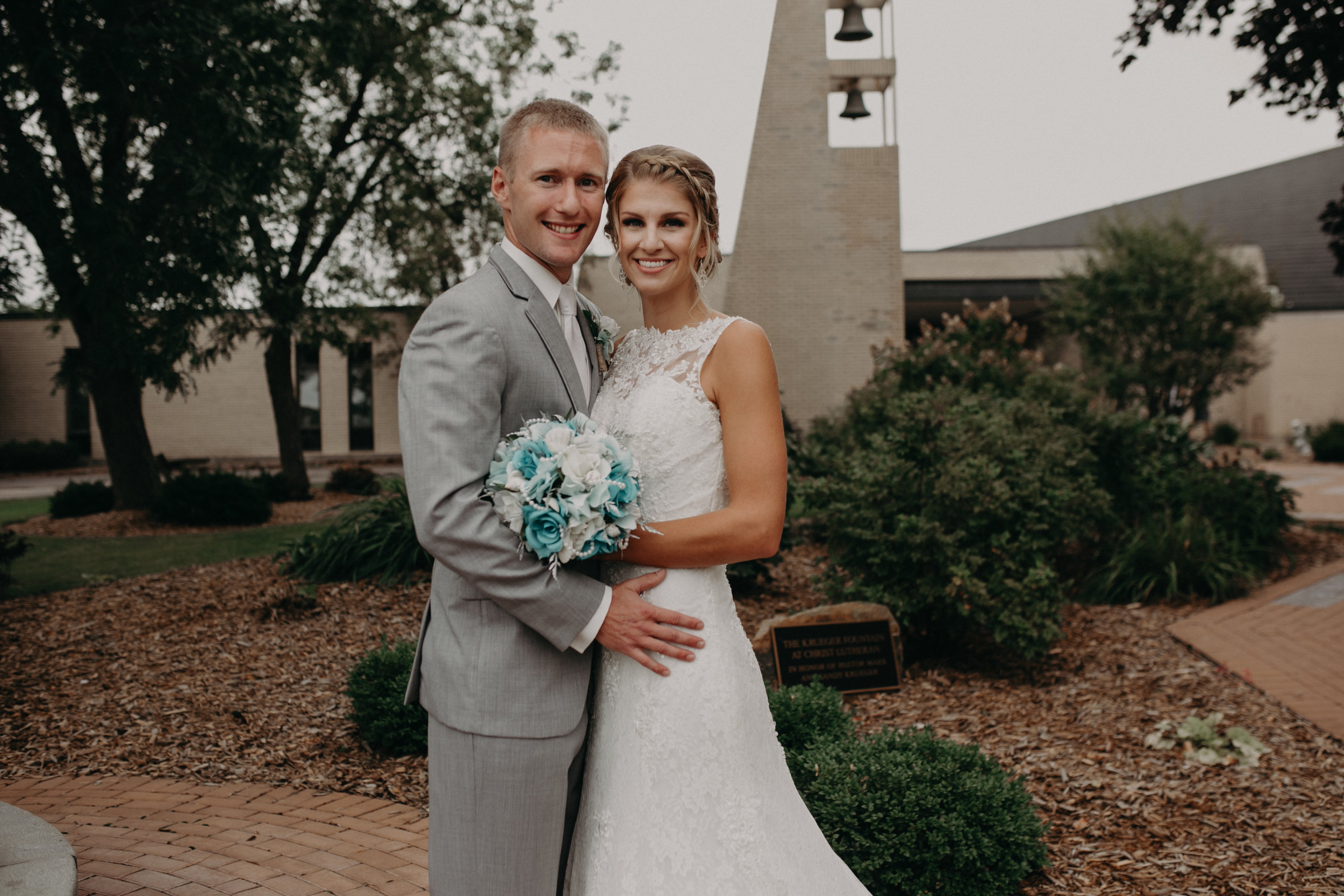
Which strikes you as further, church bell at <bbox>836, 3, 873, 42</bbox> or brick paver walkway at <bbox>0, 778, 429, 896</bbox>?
church bell at <bbox>836, 3, 873, 42</bbox>

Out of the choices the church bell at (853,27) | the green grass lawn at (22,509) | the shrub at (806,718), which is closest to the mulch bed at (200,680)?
the shrub at (806,718)

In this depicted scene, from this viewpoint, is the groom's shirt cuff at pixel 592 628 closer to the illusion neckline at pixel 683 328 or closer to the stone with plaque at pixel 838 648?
the illusion neckline at pixel 683 328

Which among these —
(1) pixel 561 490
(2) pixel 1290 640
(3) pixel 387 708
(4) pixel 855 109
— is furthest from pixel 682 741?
(4) pixel 855 109

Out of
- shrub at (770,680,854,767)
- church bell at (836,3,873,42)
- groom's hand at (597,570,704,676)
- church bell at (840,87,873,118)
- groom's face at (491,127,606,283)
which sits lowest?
shrub at (770,680,854,767)

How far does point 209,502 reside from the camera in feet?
40.3

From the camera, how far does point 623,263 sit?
92.3 inches

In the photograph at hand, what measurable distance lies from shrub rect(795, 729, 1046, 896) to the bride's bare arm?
1570mm

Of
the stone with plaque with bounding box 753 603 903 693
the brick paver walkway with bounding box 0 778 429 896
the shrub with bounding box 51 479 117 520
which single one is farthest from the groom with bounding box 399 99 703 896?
the shrub with bounding box 51 479 117 520

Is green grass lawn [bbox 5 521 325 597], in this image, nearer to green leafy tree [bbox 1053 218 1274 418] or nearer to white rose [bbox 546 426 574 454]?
white rose [bbox 546 426 574 454]

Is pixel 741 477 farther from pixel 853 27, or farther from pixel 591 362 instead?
pixel 853 27

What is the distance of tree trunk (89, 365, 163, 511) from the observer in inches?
480

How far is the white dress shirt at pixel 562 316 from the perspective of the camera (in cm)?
199

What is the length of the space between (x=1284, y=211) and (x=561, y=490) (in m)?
52.2

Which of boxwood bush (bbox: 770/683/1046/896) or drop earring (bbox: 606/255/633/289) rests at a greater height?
drop earring (bbox: 606/255/633/289)
